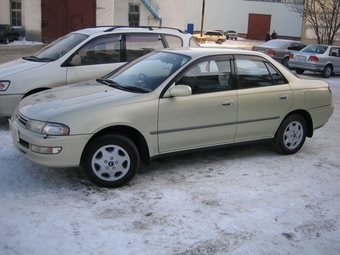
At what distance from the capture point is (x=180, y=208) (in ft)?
14.2

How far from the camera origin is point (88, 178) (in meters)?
4.66

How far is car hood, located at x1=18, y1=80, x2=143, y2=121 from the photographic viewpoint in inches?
181

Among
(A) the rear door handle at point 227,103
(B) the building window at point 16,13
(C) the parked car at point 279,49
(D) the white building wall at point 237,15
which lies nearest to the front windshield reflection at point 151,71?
(A) the rear door handle at point 227,103

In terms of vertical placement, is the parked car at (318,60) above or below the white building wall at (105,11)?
below

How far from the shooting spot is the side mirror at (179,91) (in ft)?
16.1

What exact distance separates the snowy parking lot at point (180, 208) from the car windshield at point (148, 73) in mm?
1099

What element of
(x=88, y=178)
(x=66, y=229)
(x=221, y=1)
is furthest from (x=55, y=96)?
(x=221, y=1)

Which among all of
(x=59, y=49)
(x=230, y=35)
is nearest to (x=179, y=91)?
(x=59, y=49)

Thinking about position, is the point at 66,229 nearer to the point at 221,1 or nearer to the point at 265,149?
the point at 265,149

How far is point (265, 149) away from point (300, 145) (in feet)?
1.74

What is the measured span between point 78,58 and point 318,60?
12.9 m

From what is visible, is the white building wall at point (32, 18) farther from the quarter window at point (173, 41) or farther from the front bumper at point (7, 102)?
the front bumper at point (7, 102)

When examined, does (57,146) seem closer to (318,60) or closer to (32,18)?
(318,60)

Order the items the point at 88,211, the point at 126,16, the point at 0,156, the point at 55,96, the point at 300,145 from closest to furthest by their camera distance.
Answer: the point at 88,211 < the point at 55,96 < the point at 0,156 < the point at 300,145 < the point at 126,16
